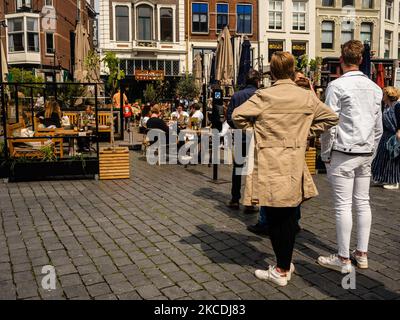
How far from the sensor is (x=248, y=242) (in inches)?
180

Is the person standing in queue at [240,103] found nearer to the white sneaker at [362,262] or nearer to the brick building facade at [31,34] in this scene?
the white sneaker at [362,262]

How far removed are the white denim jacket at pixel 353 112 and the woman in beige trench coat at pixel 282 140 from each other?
0.27 metres

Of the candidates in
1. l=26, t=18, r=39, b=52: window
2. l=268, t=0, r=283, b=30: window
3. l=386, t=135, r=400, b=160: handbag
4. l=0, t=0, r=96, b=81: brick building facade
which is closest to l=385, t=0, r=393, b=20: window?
l=268, t=0, r=283, b=30: window

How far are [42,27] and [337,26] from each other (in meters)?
23.6

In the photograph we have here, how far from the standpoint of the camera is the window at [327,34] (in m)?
35.1

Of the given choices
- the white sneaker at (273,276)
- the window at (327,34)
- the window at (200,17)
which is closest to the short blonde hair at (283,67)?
the white sneaker at (273,276)

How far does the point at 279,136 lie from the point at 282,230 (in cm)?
74

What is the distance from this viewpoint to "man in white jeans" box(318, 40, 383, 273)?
357cm

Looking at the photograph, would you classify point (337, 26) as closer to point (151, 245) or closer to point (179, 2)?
point (179, 2)

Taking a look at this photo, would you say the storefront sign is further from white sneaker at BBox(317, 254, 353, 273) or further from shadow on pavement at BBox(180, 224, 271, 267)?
white sneaker at BBox(317, 254, 353, 273)

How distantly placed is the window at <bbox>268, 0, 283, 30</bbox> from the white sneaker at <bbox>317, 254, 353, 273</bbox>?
107 feet

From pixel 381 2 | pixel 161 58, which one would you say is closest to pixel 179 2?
pixel 161 58

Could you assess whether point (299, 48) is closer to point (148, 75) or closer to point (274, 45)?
point (274, 45)

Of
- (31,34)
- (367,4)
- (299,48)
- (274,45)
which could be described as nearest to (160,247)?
(274,45)
